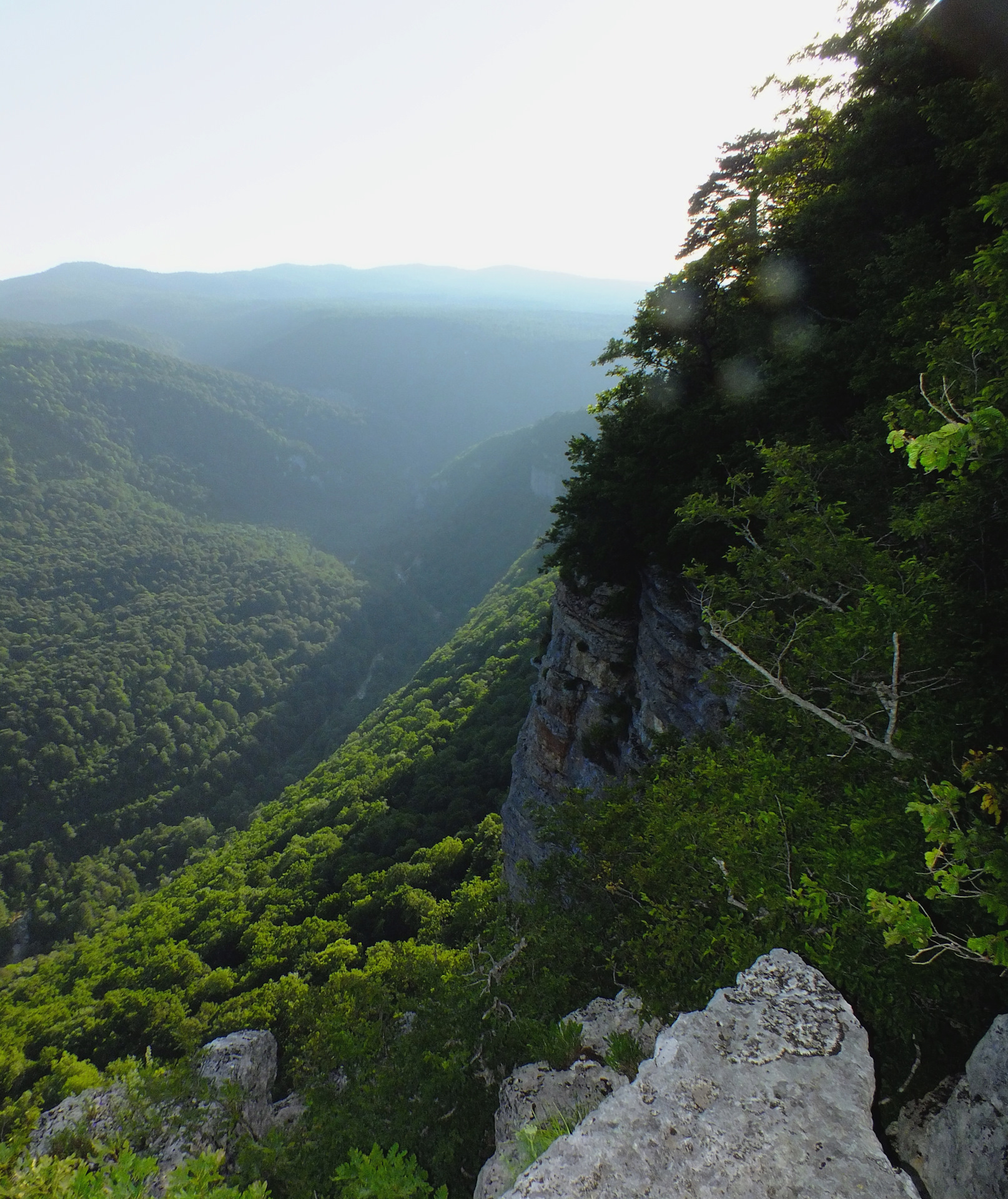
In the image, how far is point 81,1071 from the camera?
2819cm

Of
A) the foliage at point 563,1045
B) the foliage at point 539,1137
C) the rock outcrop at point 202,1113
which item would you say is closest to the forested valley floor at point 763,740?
the foliage at point 563,1045

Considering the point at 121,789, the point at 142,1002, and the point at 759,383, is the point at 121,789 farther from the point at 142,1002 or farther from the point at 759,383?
the point at 759,383

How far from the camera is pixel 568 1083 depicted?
825 centimetres

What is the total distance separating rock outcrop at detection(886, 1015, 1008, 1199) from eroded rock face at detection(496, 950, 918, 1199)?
84cm

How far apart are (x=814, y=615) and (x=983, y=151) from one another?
33.0ft

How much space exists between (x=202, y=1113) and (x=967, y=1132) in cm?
1683

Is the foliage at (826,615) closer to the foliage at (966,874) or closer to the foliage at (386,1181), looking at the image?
the foliage at (966,874)

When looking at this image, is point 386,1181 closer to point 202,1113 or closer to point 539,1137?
point 539,1137

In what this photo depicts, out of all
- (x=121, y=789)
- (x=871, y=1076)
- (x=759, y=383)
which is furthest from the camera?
(x=121, y=789)

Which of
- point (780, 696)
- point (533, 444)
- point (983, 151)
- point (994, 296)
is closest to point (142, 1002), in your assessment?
point (780, 696)

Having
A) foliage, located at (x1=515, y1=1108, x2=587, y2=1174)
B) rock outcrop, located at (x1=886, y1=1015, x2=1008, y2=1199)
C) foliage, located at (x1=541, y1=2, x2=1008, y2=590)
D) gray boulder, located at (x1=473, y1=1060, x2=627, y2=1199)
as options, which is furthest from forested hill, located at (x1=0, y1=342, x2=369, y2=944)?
rock outcrop, located at (x1=886, y1=1015, x2=1008, y2=1199)

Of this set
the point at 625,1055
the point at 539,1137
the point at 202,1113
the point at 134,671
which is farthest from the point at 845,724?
the point at 134,671

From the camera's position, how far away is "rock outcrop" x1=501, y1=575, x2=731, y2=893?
49.8 ft

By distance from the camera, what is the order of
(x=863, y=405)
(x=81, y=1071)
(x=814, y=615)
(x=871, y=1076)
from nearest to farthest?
(x=871, y=1076) → (x=814, y=615) → (x=863, y=405) → (x=81, y=1071)
